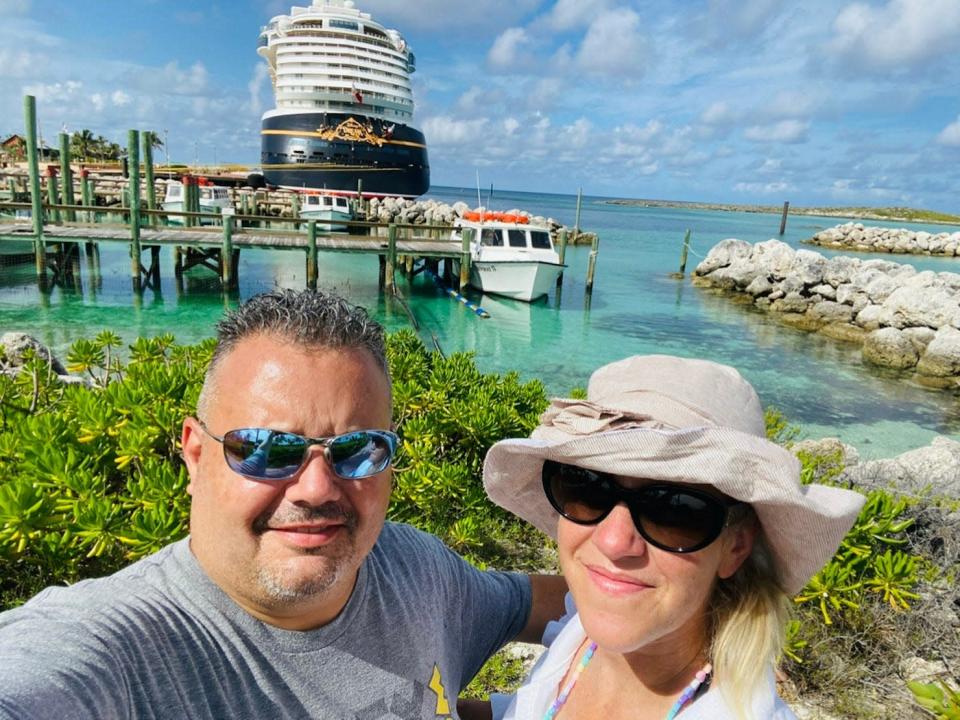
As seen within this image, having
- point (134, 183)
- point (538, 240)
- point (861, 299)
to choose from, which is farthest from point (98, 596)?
point (861, 299)

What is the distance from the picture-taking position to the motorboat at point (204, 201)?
3048cm

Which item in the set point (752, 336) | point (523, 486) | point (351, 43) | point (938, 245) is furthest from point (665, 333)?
point (938, 245)

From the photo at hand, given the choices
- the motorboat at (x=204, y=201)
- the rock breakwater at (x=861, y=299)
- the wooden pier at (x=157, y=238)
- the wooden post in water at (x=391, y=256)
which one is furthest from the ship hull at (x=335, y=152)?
the rock breakwater at (x=861, y=299)

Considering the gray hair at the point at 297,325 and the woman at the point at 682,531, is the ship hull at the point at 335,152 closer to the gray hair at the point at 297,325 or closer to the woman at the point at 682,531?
the gray hair at the point at 297,325

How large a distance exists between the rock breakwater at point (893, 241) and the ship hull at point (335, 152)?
136 ft

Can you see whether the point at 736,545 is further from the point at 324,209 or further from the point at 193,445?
the point at 324,209

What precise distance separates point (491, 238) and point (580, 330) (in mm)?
4709

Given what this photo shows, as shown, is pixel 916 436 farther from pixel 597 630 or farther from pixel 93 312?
pixel 93 312

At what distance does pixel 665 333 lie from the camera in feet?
64.1

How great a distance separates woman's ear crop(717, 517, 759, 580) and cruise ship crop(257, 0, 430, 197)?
38718mm

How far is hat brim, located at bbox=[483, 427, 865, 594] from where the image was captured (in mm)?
1285

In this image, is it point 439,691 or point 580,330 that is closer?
point 439,691

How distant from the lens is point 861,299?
69.6 feet

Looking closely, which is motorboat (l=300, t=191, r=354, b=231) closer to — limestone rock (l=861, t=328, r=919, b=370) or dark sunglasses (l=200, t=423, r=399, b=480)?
limestone rock (l=861, t=328, r=919, b=370)
